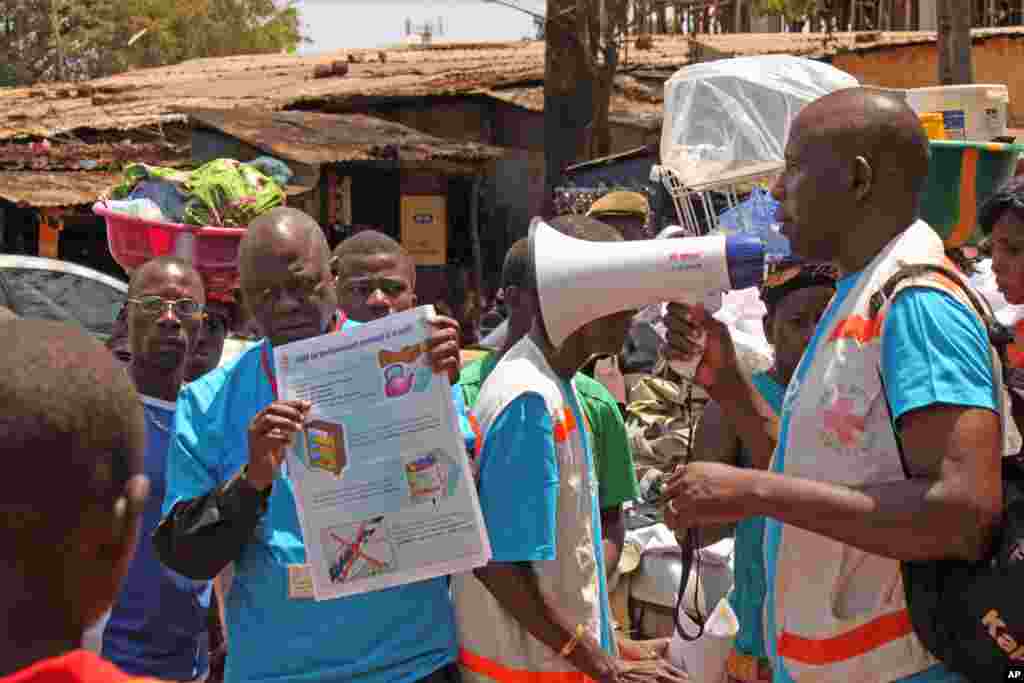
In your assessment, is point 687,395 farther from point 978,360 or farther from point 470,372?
point 978,360

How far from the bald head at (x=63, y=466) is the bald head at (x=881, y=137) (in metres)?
1.50

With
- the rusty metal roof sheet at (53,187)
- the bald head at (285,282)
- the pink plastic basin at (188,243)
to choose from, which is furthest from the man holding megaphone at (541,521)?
the rusty metal roof sheet at (53,187)

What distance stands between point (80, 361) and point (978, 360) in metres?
1.46

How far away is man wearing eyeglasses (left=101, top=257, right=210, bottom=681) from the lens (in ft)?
11.6

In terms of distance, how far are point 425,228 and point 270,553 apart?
32.6ft

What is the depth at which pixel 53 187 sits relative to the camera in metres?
11.2

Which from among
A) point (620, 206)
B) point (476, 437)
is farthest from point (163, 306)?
point (620, 206)

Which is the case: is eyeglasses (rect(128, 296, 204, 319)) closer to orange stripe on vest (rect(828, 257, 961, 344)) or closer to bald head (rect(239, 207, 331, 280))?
bald head (rect(239, 207, 331, 280))

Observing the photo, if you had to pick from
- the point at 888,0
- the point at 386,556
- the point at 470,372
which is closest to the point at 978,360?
the point at 386,556

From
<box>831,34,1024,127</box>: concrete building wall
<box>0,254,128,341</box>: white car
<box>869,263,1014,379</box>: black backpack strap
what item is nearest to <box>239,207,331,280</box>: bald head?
<box>869,263,1014,379</box>: black backpack strap

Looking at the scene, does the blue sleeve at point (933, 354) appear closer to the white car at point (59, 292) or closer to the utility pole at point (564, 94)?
the white car at point (59, 292)

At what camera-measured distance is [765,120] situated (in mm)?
7500

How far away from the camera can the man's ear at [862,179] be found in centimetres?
253

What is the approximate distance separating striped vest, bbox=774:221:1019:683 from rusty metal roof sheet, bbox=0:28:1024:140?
33.6 ft
